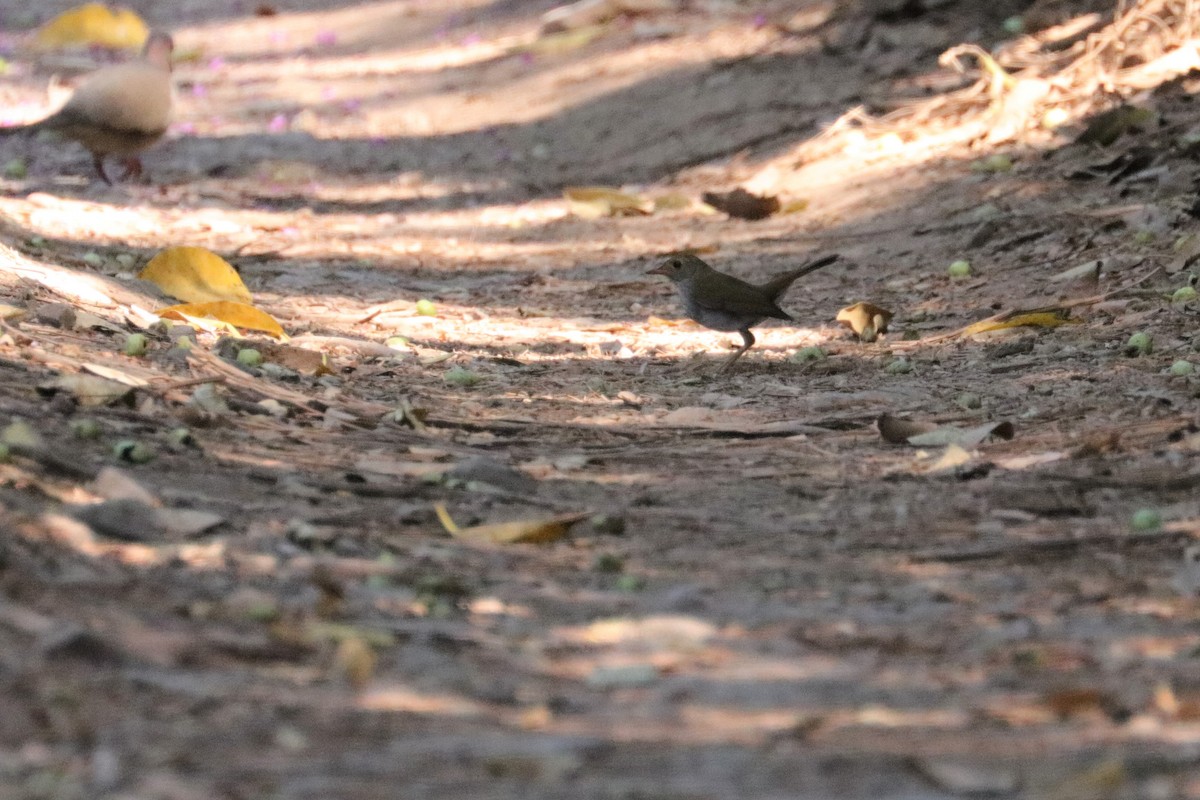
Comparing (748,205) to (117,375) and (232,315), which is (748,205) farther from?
(117,375)

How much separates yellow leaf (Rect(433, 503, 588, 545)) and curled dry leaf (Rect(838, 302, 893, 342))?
2.96 m

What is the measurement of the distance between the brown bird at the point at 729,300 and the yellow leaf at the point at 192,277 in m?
A: 1.78

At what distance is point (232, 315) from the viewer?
18.9 ft

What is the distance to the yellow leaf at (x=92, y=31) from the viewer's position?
547 inches

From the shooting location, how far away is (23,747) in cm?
225

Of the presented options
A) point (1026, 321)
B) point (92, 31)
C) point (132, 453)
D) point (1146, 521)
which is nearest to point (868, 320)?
point (1026, 321)

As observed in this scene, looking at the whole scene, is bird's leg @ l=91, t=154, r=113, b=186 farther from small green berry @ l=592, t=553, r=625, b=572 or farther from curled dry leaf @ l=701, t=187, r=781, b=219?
small green berry @ l=592, t=553, r=625, b=572

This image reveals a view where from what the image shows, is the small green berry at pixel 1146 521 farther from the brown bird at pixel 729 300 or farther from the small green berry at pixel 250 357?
the small green berry at pixel 250 357

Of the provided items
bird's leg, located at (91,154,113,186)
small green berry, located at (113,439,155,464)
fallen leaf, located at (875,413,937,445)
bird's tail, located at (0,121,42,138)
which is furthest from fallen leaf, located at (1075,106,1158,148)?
bird's tail, located at (0,121,42,138)

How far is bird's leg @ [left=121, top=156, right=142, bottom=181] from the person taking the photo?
945 centimetres

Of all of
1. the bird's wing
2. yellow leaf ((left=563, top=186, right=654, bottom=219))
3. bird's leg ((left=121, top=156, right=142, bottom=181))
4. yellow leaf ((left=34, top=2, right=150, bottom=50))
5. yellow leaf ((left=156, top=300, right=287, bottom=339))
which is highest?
yellow leaf ((left=34, top=2, right=150, bottom=50))

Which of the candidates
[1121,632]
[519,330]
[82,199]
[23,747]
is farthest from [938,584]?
[82,199]

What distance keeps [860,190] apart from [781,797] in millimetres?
6794

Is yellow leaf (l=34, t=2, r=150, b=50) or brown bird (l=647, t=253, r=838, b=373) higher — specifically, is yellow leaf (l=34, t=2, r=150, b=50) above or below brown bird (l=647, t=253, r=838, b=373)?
above
